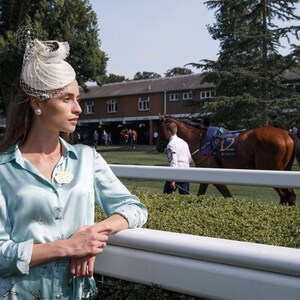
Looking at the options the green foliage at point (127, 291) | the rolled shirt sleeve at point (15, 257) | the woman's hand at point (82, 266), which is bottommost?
the green foliage at point (127, 291)

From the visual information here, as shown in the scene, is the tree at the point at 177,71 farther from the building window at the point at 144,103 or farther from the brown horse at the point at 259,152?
the brown horse at the point at 259,152

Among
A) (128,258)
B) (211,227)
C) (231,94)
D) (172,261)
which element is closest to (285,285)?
(172,261)

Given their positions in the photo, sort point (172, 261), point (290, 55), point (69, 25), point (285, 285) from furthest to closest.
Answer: point (69, 25) → point (290, 55) → point (172, 261) → point (285, 285)

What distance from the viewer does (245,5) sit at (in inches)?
1000

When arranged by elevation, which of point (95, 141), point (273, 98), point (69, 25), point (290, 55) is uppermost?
point (69, 25)

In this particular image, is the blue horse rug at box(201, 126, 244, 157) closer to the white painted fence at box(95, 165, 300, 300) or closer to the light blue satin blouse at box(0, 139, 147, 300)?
the light blue satin blouse at box(0, 139, 147, 300)

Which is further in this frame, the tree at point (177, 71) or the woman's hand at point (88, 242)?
the tree at point (177, 71)

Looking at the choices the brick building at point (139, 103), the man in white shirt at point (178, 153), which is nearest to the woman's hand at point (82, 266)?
the man in white shirt at point (178, 153)

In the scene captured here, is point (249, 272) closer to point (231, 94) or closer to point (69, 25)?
point (231, 94)

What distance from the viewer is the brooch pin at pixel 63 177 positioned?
6.04 feet

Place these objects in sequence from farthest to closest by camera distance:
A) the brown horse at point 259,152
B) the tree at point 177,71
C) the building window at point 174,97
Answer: the tree at point 177,71
the building window at point 174,97
the brown horse at point 259,152

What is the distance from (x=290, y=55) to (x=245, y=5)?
145 inches

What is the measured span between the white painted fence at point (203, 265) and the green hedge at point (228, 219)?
5.83 feet

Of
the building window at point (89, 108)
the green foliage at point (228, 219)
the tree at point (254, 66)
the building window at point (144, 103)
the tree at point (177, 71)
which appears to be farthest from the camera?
the tree at point (177, 71)
